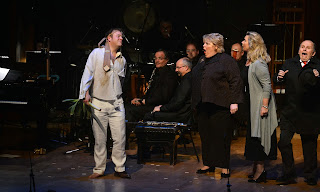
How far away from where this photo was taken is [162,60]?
805 cm

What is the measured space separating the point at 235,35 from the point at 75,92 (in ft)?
12.0

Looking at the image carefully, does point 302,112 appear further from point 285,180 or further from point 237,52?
point 237,52

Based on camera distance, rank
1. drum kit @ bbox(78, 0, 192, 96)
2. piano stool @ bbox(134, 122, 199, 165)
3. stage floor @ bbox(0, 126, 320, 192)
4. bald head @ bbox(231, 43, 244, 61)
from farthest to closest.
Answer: drum kit @ bbox(78, 0, 192, 96)
bald head @ bbox(231, 43, 244, 61)
piano stool @ bbox(134, 122, 199, 165)
stage floor @ bbox(0, 126, 320, 192)

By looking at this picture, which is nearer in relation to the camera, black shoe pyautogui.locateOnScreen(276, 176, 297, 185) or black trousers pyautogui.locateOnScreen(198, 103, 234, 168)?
black shoe pyautogui.locateOnScreen(276, 176, 297, 185)

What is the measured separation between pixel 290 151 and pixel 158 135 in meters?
1.80

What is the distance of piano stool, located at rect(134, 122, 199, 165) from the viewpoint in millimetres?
6945

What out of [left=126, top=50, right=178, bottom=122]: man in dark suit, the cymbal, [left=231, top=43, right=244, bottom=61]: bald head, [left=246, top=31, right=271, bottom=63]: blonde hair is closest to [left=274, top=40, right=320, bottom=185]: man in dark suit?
[left=246, top=31, right=271, bottom=63]: blonde hair

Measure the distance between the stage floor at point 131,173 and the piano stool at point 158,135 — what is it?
17cm

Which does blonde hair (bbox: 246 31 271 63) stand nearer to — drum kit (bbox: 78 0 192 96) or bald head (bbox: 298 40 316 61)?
bald head (bbox: 298 40 316 61)

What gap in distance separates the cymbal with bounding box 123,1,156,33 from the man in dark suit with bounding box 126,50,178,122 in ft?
11.5

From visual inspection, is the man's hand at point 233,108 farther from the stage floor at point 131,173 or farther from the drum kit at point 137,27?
the drum kit at point 137,27

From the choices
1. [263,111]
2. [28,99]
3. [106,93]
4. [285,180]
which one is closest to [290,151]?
[285,180]

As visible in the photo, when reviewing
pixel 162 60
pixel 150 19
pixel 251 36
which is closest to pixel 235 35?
pixel 150 19

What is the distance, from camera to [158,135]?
22.9 ft
